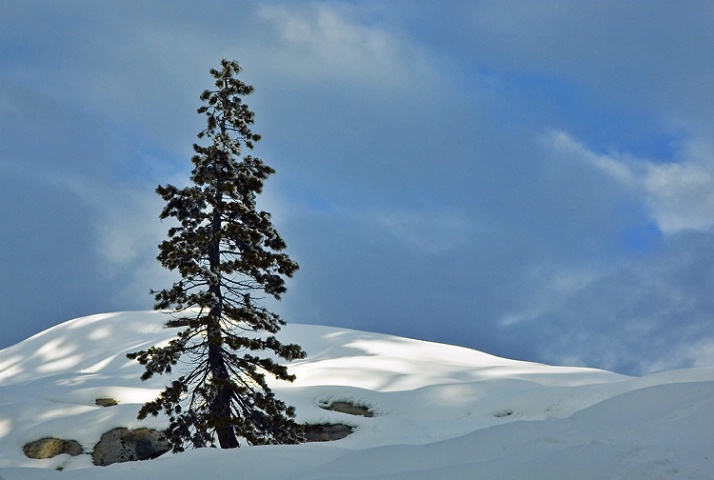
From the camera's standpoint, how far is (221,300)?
16.2 m

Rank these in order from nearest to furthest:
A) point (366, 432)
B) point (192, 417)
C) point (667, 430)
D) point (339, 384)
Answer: point (667, 430), point (192, 417), point (366, 432), point (339, 384)

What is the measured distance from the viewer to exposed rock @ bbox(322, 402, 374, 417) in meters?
22.3

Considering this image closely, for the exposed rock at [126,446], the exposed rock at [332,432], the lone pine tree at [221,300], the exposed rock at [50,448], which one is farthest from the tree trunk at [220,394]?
the exposed rock at [50,448]

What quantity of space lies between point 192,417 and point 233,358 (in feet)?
5.41

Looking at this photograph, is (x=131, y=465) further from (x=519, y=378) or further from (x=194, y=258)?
(x=519, y=378)

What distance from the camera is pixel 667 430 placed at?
1020 centimetres

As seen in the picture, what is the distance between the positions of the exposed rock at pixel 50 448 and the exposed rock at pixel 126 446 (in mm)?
635

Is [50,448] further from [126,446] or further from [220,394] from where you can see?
[220,394]

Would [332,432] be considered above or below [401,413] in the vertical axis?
below

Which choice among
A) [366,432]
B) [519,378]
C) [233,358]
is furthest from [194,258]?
[519,378]

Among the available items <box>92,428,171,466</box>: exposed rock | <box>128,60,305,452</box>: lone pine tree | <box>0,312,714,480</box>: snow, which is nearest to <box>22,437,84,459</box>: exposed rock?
<box>0,312,714,480</box>: snow

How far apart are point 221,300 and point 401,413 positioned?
27.0 ft

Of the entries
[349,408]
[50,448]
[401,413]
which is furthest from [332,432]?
[50,448]

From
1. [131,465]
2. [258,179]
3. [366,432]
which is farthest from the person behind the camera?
[366,432]
